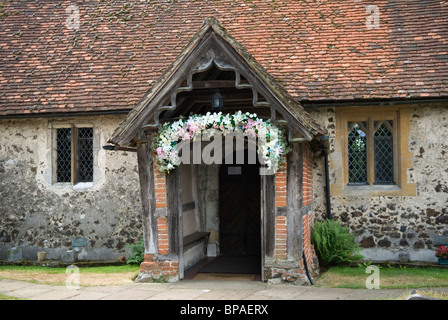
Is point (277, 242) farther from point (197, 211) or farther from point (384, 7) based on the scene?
point (384, 7)

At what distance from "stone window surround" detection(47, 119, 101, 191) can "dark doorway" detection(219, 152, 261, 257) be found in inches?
131

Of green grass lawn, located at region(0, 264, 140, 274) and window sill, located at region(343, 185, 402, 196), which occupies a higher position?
window sill, located at region(343, 185, 402, 196)

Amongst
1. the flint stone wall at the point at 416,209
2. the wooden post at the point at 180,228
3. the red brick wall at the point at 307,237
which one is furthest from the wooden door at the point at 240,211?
the wooden post at the point at 180,228

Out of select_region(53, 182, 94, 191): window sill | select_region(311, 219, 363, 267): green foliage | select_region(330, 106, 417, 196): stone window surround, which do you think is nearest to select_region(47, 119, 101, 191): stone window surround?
select_region(53, 182, 94, 191): window sill

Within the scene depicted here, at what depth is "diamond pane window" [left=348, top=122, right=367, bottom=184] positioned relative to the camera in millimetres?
11711

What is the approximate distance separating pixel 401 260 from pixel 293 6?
7.50 meters

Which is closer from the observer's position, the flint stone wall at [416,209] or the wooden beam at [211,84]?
the wooden beam at [211,84]

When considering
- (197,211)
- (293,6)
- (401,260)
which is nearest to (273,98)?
(197,211)

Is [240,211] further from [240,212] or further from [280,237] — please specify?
[280,237]

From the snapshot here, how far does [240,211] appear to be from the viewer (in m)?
12.4

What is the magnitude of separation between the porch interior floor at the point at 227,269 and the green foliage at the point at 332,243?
4.69 ft

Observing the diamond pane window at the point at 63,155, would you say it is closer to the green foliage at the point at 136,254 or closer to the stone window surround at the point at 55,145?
the stone window surround at the point at 55,145

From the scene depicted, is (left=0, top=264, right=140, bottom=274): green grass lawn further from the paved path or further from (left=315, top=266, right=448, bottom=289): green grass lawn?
(left=315, top=266, right=448, bottom=289): green grass lawn

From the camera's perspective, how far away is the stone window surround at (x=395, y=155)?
11273 millimetres
